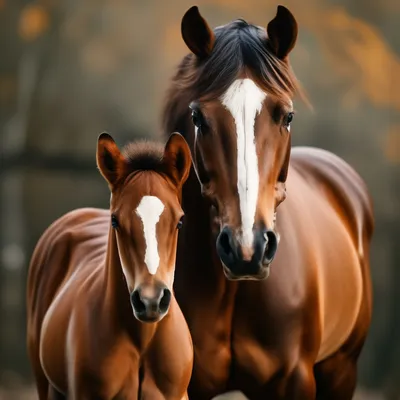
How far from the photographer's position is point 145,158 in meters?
3.13

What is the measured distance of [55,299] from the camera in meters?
3.61

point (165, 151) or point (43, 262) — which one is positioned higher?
point (165, 151)

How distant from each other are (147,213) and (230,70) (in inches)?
23.1

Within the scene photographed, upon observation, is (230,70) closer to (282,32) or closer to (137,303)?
(282,32)

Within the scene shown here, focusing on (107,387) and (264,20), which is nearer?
(107,387)

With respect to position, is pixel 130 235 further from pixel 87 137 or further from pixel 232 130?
pixel 87 137

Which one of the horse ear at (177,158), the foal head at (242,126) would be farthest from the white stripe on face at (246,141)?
the horse ear at (177,158)

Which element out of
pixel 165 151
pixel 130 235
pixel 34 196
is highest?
pixel 165 151

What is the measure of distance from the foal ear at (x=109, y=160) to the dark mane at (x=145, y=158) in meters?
0.03

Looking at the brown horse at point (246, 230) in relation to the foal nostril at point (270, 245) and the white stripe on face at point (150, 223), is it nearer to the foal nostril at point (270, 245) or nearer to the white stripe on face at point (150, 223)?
the foal nostril at point (270, 245)

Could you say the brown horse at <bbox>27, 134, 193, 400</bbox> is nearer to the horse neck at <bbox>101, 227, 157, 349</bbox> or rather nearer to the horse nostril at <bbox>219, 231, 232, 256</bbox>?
the horse neck at <bbox>101, 227, 157, 349</bbox>

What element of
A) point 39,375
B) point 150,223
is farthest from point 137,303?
point 39,375

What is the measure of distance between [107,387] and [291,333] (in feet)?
2.24

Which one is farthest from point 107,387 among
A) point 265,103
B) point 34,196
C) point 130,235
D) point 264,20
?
point 264,20
